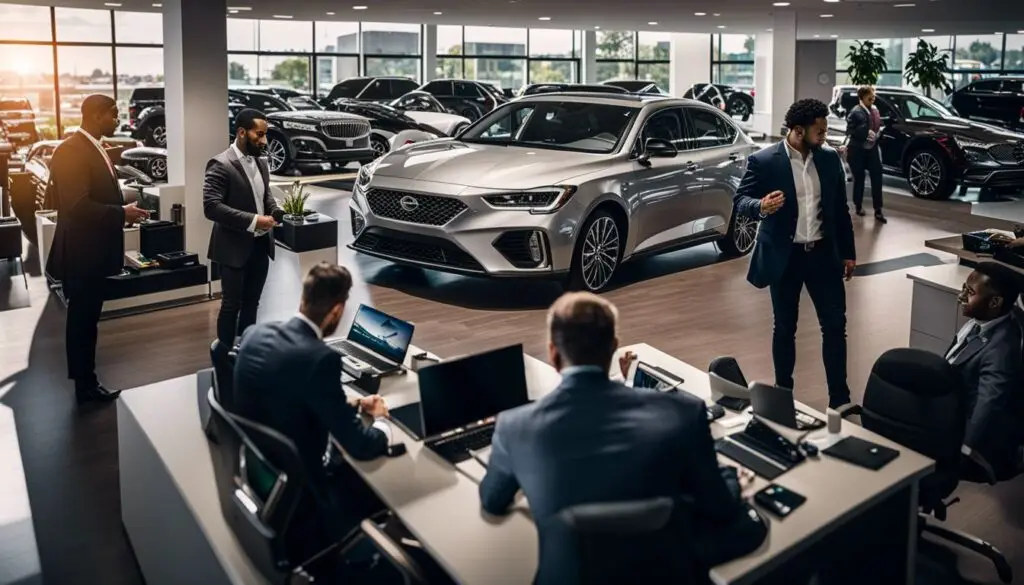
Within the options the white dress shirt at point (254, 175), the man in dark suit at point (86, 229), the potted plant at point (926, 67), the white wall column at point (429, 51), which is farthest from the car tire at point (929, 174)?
the white wall column at point (429, 51)

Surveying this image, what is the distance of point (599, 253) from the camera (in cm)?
771

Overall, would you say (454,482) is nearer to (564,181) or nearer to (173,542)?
(173,542)

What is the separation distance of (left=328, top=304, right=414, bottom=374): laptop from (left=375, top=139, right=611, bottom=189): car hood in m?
3.35

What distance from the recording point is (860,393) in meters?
5.62

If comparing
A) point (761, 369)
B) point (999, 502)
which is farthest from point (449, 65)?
point (999, 502)

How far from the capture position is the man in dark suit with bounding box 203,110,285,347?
543 centimetres

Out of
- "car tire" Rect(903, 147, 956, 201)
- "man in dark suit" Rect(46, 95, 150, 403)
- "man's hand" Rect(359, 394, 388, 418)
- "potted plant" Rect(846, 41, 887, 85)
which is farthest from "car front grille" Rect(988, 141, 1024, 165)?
"man's hand" Rect(359, 394, 388, 418)

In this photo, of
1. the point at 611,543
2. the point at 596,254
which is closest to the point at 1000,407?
the point at 611,543

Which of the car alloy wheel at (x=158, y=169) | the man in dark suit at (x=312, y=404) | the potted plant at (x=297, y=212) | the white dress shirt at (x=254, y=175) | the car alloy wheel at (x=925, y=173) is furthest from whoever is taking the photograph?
the car alloy wheel at (x=925, y=173)

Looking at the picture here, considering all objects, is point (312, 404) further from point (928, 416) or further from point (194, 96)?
A: point (194, 96)

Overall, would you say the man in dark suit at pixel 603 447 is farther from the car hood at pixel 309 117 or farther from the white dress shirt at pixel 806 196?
the car hood at pixel 309 117

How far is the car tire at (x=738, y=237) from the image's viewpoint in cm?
920

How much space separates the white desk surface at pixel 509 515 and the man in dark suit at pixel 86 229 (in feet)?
8.98

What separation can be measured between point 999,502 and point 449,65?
22809mm
